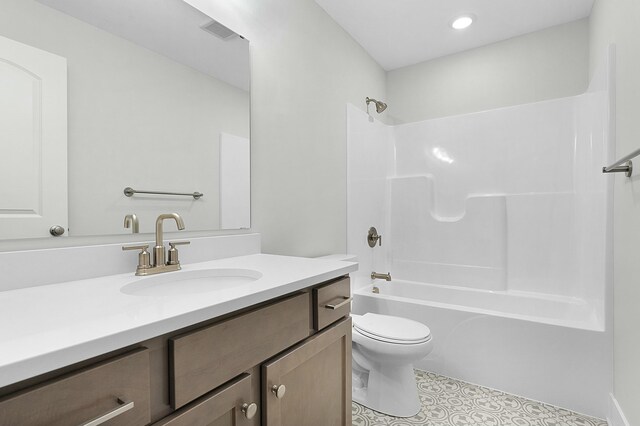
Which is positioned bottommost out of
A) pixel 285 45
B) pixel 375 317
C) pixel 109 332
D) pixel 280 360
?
pixel 375 317

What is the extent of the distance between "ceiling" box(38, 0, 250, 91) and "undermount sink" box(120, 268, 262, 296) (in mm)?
824

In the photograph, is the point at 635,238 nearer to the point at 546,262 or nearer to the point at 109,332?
the point at 546,262

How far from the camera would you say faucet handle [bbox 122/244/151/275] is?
1.05 metres

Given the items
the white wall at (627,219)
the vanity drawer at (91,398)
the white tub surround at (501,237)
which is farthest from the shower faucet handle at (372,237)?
the vanity drawer at (91,398)

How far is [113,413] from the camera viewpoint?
1.68ft

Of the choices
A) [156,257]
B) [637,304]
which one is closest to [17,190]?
[156,257]

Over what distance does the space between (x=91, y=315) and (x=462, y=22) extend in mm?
2726

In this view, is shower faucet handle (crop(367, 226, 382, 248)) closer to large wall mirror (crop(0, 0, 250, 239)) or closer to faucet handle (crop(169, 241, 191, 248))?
large wall mirror (crop(0, 0, 250, 239))

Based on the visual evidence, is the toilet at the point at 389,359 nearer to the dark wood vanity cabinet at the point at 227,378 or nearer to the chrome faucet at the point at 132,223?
the dark wood vanity cabinet at the point at 227,378

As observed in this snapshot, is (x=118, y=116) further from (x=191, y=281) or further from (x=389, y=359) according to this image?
(x=389, y=359)

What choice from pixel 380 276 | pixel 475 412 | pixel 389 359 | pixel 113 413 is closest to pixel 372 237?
pixel 380 276

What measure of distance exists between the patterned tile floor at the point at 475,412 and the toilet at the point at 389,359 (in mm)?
56

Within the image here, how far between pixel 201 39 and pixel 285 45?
1.86 feet

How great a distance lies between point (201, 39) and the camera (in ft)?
4.59
